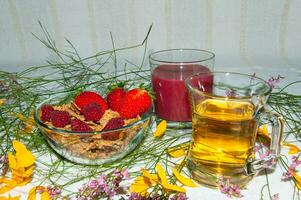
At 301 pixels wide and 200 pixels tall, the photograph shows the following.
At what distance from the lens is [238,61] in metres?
1.53

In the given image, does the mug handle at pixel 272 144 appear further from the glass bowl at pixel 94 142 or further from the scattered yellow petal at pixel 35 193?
the scattered yellow petal at pixel 35 193

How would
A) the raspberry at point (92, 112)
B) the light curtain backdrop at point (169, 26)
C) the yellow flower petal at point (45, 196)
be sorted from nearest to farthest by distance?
the yellow flower petal at point (45, 196), the raspberry at point (92, 112), the light curtain backdrop at point (169, 26)

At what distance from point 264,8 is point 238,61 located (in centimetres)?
20

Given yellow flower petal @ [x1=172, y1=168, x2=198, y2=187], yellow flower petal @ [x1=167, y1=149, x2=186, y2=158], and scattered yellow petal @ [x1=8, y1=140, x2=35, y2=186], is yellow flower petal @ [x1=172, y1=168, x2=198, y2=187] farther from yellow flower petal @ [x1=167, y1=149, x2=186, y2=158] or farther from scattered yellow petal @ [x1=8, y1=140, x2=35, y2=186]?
scattered yellow petal @ [x1=8, y1=140, x2=35, y2=186]

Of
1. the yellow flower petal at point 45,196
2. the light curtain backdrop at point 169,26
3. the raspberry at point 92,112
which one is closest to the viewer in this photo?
the yellow flower petal at point 45,196

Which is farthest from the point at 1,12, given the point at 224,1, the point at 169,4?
the point at 224,1

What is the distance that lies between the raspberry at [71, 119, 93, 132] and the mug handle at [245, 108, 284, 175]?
277mm

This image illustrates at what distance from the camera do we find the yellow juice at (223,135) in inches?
28.4

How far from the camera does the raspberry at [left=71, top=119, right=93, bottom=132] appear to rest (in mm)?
763

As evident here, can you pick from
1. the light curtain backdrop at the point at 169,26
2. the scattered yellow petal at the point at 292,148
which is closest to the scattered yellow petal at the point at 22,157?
the scattered yellow petal at the point at 292,148

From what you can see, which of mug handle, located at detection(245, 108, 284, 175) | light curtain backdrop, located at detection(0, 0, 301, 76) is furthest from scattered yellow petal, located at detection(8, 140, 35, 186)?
light curtain backdrop, located at detection(0, 0, 301, 76)

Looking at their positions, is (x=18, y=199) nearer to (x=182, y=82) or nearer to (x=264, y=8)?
(x=182, y=82)

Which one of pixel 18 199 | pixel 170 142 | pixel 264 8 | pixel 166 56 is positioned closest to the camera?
pixel 18 199

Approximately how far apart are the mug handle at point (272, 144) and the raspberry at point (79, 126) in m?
0.28
